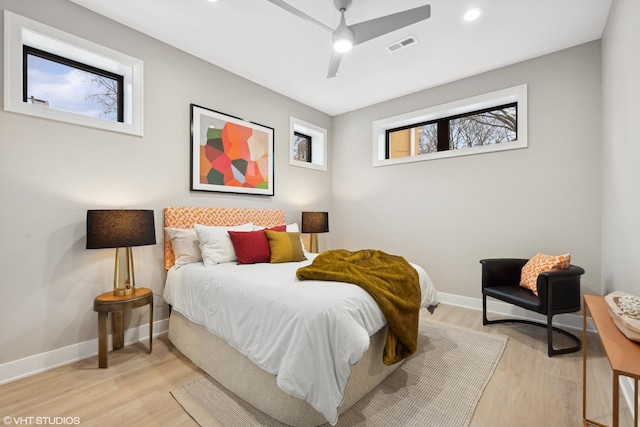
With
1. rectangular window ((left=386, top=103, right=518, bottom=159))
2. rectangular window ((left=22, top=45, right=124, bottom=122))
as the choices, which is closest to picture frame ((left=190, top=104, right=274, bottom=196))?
rectangular window ((left=22, top=45, right=124, bottom=122))

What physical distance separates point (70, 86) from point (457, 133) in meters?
4.49

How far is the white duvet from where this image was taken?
1.49 meters

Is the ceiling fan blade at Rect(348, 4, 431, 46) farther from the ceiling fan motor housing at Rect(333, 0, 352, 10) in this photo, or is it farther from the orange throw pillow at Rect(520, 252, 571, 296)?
the orange throw pillow at Rect(520, 252, 571, 296)

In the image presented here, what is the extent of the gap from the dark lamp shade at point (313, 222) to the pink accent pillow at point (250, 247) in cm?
130

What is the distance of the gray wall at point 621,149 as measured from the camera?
185 centimetres

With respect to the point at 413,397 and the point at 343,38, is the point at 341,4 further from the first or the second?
the point at 413,397

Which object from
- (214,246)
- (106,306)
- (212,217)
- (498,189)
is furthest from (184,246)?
(498,189)

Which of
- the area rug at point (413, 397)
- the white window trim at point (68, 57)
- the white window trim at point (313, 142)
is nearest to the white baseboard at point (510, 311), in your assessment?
the area rug at point (413, 397)

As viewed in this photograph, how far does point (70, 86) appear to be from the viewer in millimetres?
2602

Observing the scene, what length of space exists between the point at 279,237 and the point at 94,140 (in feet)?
A: 6.18

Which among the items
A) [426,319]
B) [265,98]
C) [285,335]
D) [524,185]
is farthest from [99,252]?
[524,185]

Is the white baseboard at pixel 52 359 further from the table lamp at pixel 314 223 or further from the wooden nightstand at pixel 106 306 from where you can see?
the table lamp at pixel 314 223

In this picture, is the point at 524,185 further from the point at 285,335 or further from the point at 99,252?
the point at 99,252

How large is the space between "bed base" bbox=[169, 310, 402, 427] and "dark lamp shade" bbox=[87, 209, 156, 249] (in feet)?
2.76
